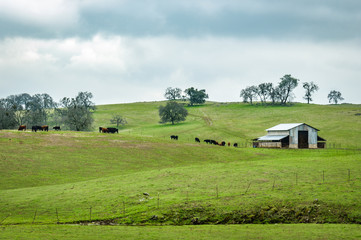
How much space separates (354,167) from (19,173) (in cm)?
3712

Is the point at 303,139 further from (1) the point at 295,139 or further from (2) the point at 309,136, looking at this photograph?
(1) the point at 295,139

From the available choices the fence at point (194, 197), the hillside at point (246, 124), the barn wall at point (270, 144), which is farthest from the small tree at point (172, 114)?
the fence at point (194, 197)

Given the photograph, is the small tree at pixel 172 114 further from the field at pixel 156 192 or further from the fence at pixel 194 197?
the fence at pixel 194 197

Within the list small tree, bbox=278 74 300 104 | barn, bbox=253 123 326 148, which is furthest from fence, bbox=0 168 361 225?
small tree, bbox=278 74 300 104

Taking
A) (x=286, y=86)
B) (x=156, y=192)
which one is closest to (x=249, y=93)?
(x=286, y=86)

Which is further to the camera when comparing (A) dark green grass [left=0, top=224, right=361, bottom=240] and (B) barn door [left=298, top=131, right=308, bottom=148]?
(B) barn door [left=298, top=131, right=308, bottom=148]

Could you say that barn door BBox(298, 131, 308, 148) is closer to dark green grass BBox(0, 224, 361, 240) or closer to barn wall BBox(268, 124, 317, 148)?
barn wall BBox(268, 124, 317, 148)

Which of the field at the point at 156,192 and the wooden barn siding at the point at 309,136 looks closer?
the field at the point at 156,192

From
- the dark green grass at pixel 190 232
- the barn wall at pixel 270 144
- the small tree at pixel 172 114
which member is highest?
the small tree at pixel 172 114

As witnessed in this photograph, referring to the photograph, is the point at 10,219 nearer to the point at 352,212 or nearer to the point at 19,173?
the point at 19,173

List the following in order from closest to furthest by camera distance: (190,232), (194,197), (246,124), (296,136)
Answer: (190,232) < (194,197) < (296,136) < (246,124)

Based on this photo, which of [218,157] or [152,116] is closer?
[218,157]

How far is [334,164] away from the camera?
1672 inches

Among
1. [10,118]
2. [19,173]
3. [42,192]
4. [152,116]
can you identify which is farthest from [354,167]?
[152,116]
